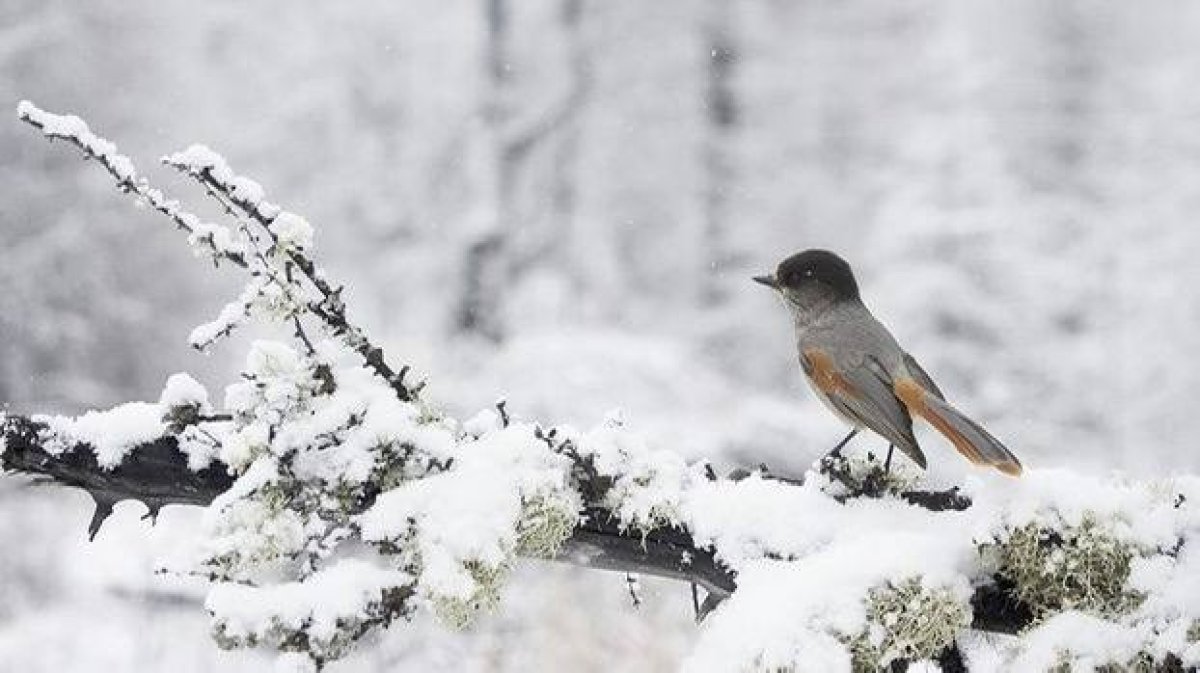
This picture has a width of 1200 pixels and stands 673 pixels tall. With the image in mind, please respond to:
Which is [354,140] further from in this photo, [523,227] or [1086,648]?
[1086,648]

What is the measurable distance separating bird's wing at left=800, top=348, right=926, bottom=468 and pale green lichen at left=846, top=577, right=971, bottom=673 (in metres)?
0.77

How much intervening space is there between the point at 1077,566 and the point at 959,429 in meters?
0.59

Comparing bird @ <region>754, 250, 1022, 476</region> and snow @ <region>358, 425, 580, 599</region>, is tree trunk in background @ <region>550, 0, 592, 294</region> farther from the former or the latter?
snow @ <region>358, 425, 580, 599</region>

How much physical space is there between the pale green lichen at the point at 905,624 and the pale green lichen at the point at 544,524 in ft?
1.45

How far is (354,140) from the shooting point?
52.6 feet

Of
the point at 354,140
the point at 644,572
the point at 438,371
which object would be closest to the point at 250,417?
the point at 644,572

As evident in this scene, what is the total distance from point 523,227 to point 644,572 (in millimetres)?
13642

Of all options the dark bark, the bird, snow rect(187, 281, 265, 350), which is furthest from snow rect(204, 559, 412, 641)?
the bird

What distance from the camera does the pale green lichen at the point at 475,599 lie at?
1.98 m

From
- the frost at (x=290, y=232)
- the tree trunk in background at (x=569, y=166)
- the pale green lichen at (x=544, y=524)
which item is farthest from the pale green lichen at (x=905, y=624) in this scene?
the tree trunk in background at (x=569, y=166)

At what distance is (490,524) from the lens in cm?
202

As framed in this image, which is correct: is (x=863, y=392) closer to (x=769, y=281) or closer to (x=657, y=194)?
(x=769, y=281)

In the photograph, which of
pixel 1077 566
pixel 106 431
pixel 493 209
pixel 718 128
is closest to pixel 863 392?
pixel 1077 566

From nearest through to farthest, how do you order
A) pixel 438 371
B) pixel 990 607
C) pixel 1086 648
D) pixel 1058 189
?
pixel 1086 648 < pixel 990 607 < pixel 438 371 < pixel 1058 189
